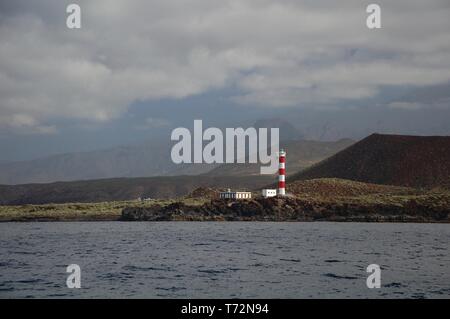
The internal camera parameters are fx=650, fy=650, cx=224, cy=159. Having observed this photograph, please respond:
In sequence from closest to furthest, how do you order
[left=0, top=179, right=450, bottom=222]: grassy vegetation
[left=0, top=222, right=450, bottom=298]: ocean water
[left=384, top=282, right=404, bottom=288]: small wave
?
[left=0, top=222, right=450, bottom=298]: ocean water
[left=384, top=282, right=404, bottom=288]: small wave
[left=0, top=179, right=450, bottom=222]: grassy vegetation

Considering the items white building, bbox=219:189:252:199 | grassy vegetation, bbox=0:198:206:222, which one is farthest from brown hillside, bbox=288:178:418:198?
grassy vegetation, bbox=0:198:206:222

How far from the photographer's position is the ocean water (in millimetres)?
50125

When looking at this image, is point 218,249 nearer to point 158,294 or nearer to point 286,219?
point 158,294

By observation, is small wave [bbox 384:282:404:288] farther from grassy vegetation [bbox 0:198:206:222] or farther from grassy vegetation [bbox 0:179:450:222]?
grassy vegetation [bbox 0:198:206:222]

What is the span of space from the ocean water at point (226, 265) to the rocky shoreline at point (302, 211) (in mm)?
47410

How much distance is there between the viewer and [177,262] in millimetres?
68938

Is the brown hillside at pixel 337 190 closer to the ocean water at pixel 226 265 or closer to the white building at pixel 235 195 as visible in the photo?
the white building at pixel 235 195

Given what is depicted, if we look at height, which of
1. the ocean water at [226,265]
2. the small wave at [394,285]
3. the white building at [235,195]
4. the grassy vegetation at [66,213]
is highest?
the white building at [235,195]

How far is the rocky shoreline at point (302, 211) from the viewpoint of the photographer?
15388cm

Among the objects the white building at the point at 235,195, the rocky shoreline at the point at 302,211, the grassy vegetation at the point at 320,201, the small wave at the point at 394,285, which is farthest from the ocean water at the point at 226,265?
the white building at the point at 235,195

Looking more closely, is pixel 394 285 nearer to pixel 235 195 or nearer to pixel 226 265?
pixel 226 265

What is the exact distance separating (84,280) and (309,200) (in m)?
112

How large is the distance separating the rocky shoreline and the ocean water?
1867 inches
